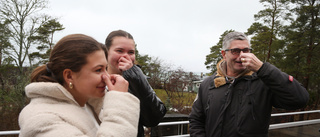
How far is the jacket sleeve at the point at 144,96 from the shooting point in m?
1.42

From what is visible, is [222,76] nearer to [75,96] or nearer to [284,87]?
[284,87]

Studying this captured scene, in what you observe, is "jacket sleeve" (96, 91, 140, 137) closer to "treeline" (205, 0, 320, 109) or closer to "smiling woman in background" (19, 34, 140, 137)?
"smiling woman in background" (19, 34, 140, 137)

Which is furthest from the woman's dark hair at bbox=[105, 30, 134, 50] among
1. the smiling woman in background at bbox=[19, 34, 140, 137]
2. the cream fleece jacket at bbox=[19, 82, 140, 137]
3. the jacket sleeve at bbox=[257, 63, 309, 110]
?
the jacket sleeve at bbox=[257, 63, 309, 110]

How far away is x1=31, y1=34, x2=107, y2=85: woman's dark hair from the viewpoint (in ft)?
3.37

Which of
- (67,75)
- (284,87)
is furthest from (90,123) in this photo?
(284,87)

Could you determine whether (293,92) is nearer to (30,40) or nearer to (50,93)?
(50,93)

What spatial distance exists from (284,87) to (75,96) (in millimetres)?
1583

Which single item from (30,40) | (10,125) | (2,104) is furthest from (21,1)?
(10,125)

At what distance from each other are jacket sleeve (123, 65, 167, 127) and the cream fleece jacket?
410 millimetres

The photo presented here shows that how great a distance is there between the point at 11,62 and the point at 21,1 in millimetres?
5268

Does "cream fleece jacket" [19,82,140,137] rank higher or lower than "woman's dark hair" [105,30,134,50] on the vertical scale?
lower

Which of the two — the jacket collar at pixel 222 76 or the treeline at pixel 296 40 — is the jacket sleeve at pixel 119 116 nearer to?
the jacket collar at pixel 222 76

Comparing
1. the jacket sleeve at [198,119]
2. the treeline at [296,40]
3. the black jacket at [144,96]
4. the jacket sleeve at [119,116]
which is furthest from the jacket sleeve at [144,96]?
the treeline at [296,40]

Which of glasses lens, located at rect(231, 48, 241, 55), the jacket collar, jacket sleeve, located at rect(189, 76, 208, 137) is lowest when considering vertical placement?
jacket sleeve, located at rect(189, 76, 208, 137)
